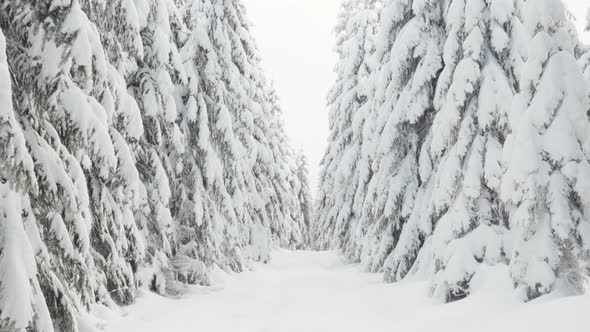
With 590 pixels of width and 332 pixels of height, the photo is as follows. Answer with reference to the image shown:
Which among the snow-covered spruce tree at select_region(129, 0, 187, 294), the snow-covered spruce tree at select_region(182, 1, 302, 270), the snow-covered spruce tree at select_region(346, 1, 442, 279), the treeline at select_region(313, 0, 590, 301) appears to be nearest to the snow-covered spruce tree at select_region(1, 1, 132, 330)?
the snow-covered spruce tree at select_region(129, 0, 187, 294)

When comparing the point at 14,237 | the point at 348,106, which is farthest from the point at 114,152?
the point at 348,106

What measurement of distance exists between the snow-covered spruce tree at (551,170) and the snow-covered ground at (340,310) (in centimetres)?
69

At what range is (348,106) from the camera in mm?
23969

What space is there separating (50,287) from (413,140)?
11.7 metres

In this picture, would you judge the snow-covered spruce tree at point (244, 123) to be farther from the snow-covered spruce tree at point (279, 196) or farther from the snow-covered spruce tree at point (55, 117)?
the snow-covered spruce tree at point (55, 117)

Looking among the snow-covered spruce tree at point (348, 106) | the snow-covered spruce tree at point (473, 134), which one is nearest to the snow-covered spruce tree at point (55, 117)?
the snow-covered spruce tree at point (473, 134)

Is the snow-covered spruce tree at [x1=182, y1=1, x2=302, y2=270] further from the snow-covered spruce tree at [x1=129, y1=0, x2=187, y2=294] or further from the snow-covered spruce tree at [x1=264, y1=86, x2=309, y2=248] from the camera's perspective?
the snow-covered spruce tree at [x1=264, y1=86, x2=309, y2=248]

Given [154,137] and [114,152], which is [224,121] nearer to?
[154,137]

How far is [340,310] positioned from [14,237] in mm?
7636

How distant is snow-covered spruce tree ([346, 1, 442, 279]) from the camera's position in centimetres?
1405

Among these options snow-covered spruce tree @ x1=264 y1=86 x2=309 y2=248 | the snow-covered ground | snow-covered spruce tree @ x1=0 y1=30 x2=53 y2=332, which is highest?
snow-covered spruce tree @ x1=264 y1=86 x2=309 y2=248

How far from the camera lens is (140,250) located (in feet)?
32.1

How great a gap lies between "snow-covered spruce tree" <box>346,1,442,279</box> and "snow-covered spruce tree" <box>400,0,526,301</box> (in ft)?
5.32

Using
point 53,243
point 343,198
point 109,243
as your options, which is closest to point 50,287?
point 53,243
